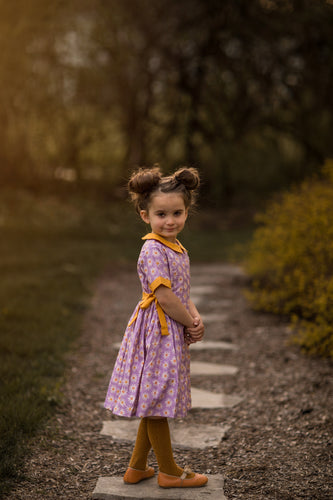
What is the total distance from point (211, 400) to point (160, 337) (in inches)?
52.1

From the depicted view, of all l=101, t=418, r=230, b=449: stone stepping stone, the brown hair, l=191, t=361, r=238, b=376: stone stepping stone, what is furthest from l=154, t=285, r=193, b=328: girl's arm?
l=191, t=361, r=238, b=376: stone stepping stone

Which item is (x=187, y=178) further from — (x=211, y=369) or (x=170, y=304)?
(x=211, y=369)

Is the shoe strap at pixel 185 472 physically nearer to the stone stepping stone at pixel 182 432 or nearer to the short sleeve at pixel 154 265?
the stone stepping stone at pixel 182 432

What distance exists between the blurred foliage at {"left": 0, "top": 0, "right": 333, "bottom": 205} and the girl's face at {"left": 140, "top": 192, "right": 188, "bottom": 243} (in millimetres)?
8433

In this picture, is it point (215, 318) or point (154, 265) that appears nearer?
point (154, 265)

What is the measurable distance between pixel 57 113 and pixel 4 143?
6.68ft

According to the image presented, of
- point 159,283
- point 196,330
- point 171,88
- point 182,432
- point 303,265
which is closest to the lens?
point 159,283

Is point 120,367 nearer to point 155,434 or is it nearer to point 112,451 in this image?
point 155,434

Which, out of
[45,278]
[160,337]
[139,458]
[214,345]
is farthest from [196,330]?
[45,278]

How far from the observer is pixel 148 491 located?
91.0 inches

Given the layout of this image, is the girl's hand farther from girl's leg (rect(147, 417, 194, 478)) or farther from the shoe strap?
the shoe strap

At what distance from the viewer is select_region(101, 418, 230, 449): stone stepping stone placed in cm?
287

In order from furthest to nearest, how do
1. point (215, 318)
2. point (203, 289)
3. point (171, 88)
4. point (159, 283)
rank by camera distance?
1. point (171, 88)
2. point (203, 289)
3. point (215, 318)
4. point (159, 283)

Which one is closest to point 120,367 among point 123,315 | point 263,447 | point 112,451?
point 112,451
